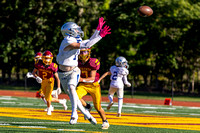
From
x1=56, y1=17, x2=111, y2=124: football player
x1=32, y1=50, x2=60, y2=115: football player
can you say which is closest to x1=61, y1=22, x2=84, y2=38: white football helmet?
x1=56, y1=17, x2=111, y2=124: football player

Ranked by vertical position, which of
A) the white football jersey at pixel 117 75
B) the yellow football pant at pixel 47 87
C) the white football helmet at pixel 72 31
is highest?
the white football helmet at pixel 72 31

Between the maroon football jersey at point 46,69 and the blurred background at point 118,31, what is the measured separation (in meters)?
20.0

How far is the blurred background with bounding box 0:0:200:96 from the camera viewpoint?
34.7m

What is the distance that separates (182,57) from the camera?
38219 millimetres

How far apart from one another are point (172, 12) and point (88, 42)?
89.4ft

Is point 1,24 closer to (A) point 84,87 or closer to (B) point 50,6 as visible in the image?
(B) point 50,6

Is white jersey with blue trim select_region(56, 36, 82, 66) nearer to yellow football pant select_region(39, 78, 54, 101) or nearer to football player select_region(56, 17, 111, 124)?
football player select_region(56, 17, 111, 124)

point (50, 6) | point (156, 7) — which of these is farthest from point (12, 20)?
point (156, 7)

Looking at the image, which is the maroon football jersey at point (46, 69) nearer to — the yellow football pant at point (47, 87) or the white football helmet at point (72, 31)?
the yellow football pant at point (47, 87)

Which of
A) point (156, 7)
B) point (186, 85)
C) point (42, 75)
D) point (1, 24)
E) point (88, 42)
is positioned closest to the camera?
point (88, 42)

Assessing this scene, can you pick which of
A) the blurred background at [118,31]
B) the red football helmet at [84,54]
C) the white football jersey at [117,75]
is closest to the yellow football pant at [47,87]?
the white football jersey at [117,75]

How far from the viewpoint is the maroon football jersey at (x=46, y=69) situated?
1384 cm

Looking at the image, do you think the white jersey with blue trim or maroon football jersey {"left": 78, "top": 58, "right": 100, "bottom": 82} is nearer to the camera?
the white jersey with blue trim

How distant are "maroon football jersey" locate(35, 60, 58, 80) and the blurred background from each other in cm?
1998
